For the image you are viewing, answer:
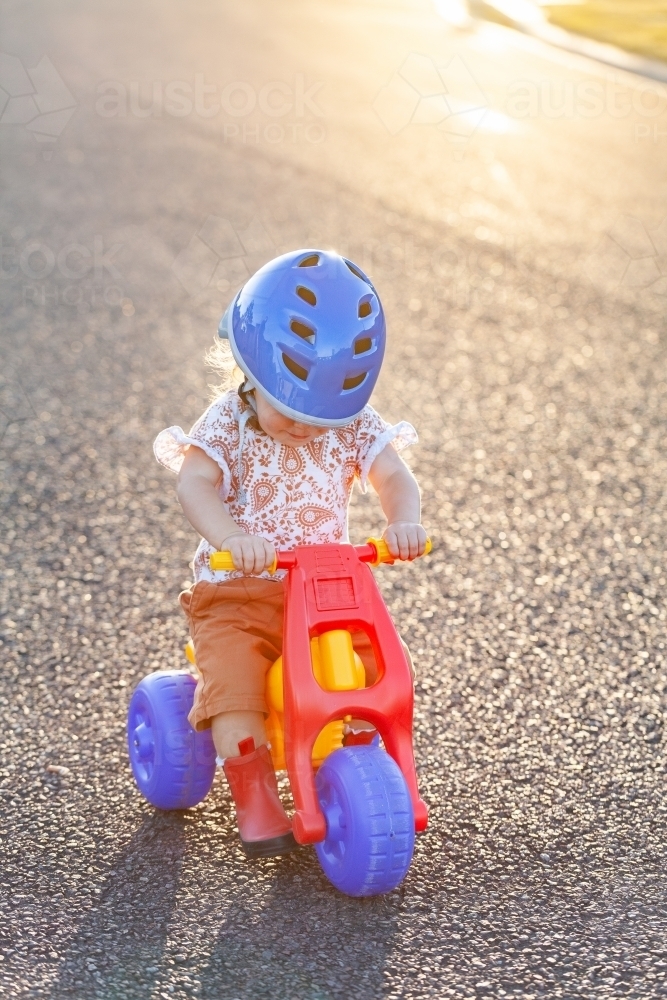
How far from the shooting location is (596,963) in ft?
8.77

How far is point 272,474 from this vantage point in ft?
10.6

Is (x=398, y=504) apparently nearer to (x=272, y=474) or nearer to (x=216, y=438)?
(x=272, y=474)

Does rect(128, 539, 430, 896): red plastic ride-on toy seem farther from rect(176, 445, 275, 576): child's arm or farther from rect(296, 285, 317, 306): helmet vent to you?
rect(296, 285, 317, 306): helmet vent

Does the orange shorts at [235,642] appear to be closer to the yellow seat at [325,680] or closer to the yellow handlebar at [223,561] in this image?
the yellow seat at [325,680]

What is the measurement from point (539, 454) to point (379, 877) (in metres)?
3.14

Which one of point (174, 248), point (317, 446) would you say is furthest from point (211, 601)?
point (174, 248)

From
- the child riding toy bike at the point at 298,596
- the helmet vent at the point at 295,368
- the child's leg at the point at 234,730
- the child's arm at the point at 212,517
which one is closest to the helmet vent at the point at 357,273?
the child riding toy bike at the point at 298,596

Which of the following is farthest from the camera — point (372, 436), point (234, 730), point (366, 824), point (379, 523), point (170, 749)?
point (379, 523)

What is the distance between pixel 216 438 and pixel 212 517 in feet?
0.81

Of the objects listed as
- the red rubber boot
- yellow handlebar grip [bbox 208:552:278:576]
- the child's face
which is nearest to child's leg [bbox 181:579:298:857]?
the red rubber boot

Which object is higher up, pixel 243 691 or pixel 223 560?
pixel 223 560

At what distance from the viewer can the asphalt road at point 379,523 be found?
2.78 metres

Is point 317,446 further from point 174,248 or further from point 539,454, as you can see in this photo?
point 174,248

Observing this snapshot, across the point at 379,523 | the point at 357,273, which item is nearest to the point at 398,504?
the point at 357,273
